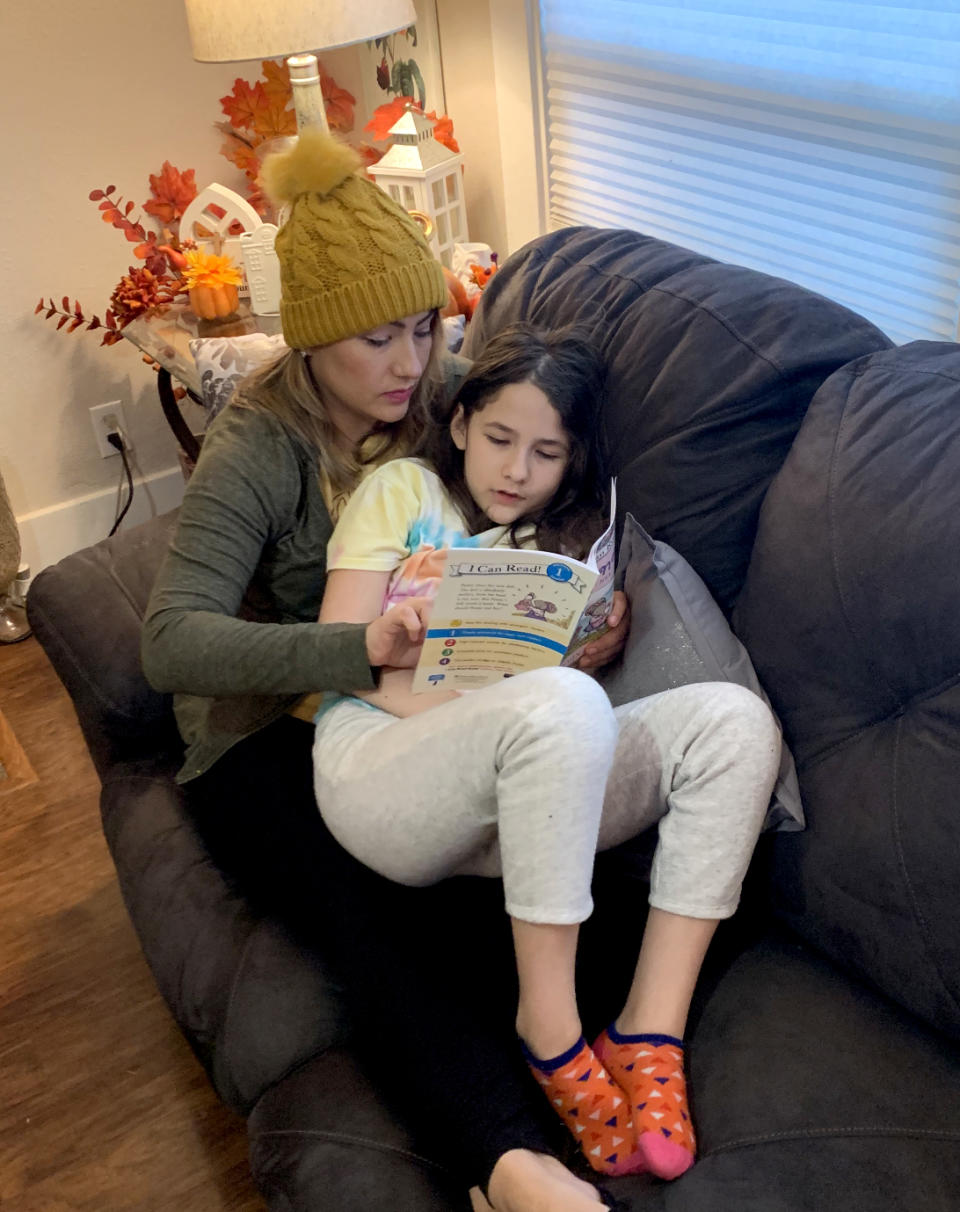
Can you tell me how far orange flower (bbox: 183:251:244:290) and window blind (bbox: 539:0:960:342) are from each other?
0.80m

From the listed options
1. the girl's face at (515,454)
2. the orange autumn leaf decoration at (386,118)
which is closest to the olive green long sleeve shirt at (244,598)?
the girl's face at (515,454)

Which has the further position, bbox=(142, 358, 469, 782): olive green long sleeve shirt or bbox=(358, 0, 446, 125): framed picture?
bbox=(358, 0, 446, 125): framed picture

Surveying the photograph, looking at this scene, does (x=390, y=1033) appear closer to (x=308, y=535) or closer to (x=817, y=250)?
(x=308, y=535)

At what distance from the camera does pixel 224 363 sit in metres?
1.80

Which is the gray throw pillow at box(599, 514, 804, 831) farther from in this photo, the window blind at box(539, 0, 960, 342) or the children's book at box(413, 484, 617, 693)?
the window blind at box(539, 0, 960, 342)

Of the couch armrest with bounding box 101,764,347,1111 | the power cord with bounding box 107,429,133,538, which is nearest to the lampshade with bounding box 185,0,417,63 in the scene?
the power cord with bounding box 107,429,133,538

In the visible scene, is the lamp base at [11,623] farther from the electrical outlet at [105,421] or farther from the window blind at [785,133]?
the window blind at [785,133]

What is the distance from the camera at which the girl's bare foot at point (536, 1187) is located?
0.94 m

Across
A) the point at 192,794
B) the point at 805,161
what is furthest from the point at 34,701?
the point at 805,161

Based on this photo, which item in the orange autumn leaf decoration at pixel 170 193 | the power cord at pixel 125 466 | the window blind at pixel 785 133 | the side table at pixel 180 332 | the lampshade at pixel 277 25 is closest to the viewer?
the window blind at pixel 785 133

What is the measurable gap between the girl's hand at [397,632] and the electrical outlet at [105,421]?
1.79 meters

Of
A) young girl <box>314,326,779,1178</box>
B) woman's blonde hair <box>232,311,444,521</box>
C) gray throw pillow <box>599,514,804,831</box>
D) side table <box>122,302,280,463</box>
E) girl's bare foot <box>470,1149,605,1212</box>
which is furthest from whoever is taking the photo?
side table <box>122,302,280,463</box>

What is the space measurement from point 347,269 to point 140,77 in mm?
1582

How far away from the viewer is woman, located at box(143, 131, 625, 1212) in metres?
1.14
